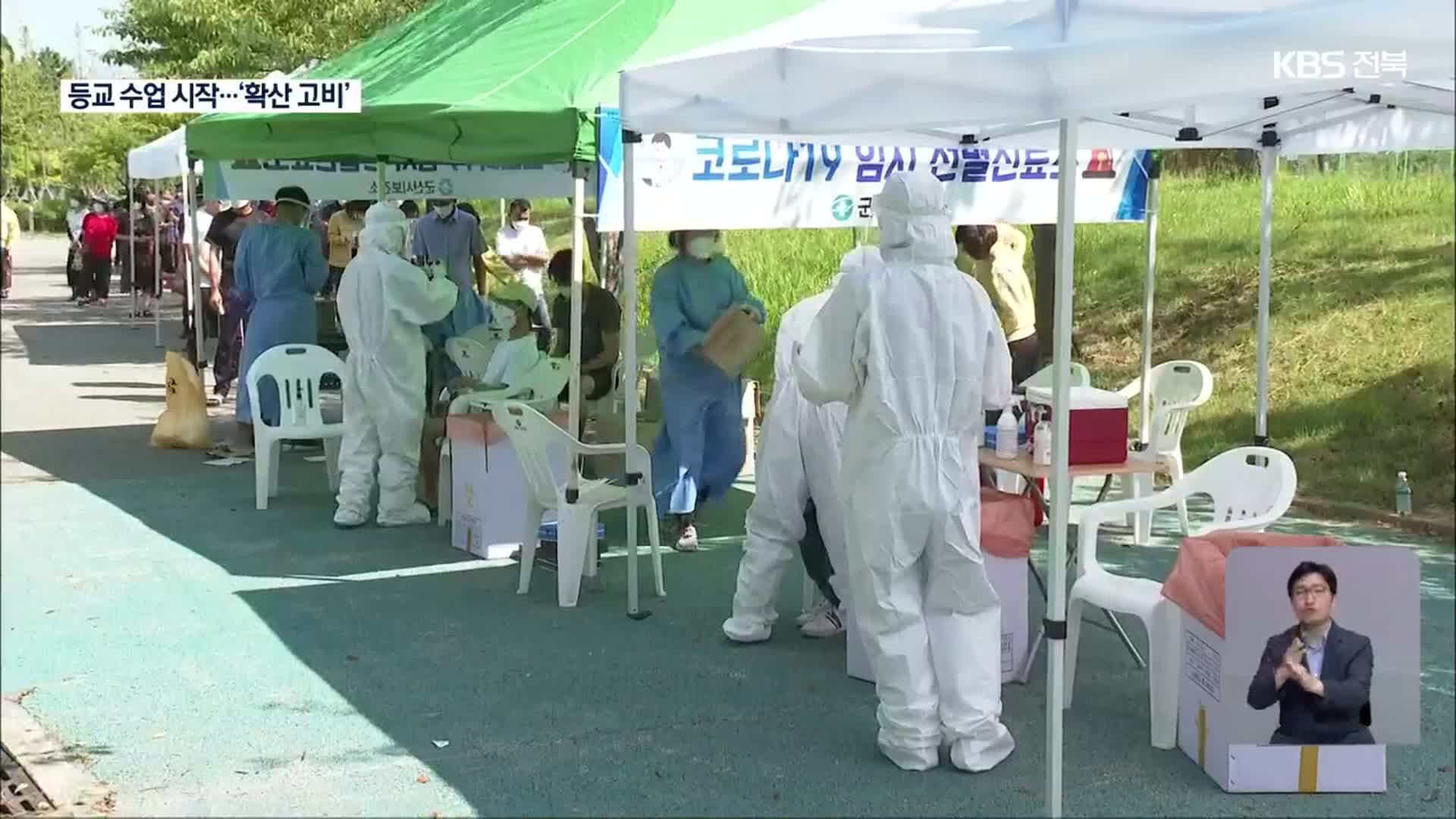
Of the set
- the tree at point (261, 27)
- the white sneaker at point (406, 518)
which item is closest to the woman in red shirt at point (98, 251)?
→ the tree at point (261, 27)

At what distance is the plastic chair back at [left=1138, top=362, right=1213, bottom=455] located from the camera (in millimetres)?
8086

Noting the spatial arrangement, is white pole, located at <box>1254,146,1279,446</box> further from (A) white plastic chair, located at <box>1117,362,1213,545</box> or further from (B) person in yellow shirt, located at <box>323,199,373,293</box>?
(B) person in yellow shirt, located at <box>323,199,373,293</box>

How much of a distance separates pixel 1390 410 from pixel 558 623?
720 cm

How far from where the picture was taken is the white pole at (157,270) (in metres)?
18.6

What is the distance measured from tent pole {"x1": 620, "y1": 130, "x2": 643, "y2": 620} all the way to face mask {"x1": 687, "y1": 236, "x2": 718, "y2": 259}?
0.84m

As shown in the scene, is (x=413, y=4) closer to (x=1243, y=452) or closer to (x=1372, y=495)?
(x=1372, y=495)

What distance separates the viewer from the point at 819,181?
7.77m

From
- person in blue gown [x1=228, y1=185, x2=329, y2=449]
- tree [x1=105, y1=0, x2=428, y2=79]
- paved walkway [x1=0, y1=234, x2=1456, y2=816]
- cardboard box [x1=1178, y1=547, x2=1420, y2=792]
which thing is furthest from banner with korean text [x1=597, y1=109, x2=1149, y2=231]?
tree [x1=105, y1=0, x2=428, y2=79]

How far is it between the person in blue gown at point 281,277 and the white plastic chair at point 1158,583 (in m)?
6.32

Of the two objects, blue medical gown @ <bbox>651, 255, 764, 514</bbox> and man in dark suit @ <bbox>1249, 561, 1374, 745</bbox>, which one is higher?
blue medical gown @ <bbox>651, 255, 764, 514</bbox>

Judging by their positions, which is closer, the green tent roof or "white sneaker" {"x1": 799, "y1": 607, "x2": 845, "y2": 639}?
"white sneaker" {"x1": 799, "y1": 607, "x2": 845, "y2": 639}

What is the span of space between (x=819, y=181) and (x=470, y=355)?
2.35 meters

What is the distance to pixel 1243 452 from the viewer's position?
5.67 meters

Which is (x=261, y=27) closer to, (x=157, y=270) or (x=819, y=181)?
(x=157, y=270)
